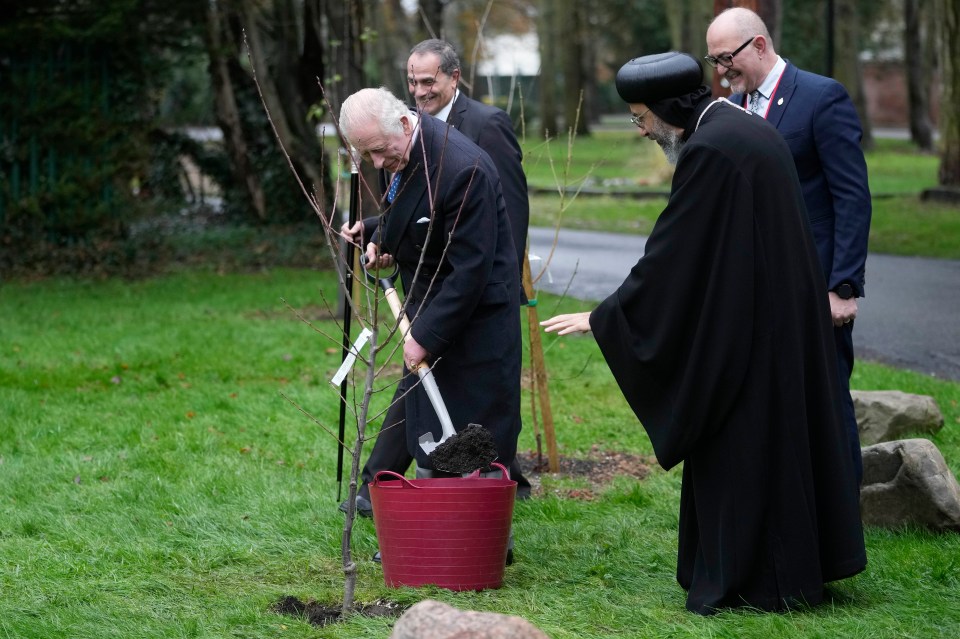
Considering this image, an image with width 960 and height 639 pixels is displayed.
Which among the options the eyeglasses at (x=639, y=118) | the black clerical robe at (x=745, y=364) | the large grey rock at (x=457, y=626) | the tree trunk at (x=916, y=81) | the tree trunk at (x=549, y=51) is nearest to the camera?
the large grey rock at (x=457, y=626)

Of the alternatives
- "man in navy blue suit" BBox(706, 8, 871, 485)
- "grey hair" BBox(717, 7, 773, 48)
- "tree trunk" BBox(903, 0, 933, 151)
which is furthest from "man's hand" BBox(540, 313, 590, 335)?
"tree trunk" BBox(903, 0, 933, 151)

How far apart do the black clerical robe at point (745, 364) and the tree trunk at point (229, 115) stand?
37.2ft

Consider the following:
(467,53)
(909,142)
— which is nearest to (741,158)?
(909,142)

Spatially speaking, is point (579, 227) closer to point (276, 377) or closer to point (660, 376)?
point (276, 377)

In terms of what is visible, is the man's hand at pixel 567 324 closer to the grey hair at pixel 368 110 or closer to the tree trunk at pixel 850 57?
the grey hair at pixel 368 110

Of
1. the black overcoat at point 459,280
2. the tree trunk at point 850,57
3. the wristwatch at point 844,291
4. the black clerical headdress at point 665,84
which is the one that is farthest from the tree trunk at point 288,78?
the tree trunk at point 850,57

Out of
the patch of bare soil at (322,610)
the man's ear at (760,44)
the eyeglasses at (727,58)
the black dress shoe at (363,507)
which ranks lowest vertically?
the black dress shoe at (363,507)

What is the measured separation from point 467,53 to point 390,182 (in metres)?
43.2

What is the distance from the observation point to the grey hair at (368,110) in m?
4.52

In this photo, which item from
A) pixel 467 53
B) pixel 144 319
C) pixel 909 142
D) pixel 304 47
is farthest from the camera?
pixel 467 53

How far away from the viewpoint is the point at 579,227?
67.3ft

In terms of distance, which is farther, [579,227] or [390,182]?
[579,227]

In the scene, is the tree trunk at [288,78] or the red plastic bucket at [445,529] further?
the tree trunk at [288,78]

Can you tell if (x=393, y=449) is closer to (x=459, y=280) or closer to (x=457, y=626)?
(x=459, y=280)
